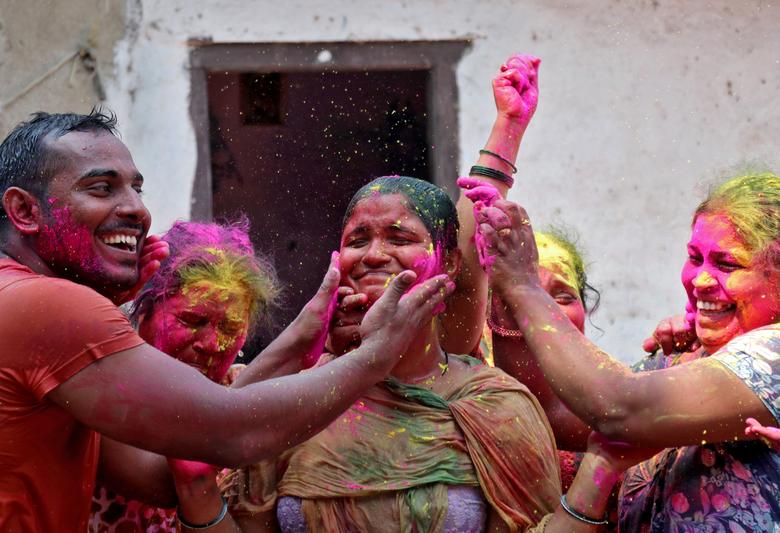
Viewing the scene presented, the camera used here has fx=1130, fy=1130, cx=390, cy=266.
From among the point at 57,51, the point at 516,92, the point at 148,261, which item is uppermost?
the point at 57,51

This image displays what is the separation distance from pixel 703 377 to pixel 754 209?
603 mm

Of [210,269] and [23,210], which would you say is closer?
[23,210]

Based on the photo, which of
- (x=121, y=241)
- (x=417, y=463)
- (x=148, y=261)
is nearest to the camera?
(x=121, y=241)

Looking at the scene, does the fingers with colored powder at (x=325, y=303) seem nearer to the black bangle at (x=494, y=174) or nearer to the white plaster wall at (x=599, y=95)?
the black bangle at (x=494, y=174)

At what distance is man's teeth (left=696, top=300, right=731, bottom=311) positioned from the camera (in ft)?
11.7

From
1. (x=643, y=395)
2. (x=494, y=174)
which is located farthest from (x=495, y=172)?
(x=643, y=395)

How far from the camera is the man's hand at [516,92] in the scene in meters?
4.12

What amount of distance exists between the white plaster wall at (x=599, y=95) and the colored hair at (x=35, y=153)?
3.67 metres

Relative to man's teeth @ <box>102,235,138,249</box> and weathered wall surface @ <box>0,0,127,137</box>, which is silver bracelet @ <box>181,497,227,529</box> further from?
weathered wall surface @ <box>0,0,127,137</box>

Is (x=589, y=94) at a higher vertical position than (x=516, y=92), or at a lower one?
higher

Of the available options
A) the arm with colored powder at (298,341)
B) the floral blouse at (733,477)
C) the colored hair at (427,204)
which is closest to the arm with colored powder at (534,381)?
the colored hair at (427,204)

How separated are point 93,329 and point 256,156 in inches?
294

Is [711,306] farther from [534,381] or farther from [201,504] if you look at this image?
[201,504]

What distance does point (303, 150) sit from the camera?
10766 millimetres
